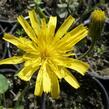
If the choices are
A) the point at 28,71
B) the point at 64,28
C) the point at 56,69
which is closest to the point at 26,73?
the point at 28,71

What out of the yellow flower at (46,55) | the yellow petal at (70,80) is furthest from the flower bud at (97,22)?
the yellow petal at (70,80)

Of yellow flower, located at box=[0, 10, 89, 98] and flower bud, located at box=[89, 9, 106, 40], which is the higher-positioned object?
flower bud, located at box=[89, 9, 106, 40]

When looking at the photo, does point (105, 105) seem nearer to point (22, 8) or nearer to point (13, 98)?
point (13, 98)

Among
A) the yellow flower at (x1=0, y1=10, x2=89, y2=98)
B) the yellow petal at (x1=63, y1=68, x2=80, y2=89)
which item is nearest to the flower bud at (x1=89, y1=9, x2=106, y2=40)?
the yellow flower at (x1=0, y1=10, x2=89, y2=98)

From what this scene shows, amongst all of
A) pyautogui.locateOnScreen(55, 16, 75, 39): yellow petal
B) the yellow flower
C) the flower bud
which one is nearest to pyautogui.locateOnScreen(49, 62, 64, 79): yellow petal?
the yellow flower

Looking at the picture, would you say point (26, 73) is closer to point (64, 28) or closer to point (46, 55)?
point (46, 55)

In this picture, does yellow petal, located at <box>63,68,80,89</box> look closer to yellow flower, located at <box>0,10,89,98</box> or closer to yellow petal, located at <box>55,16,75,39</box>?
yellow flower, located at <box>0,10,89,98</box>

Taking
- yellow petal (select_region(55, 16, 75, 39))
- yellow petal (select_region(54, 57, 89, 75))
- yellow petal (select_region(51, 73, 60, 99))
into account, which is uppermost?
yellow petal (select_region(55, 16, 75, 39))

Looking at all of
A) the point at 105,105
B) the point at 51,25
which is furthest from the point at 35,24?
the point at 105,105
